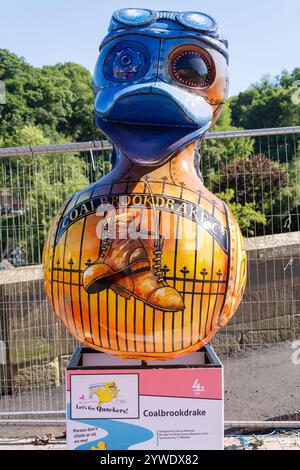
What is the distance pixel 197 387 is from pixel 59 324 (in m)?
2.45

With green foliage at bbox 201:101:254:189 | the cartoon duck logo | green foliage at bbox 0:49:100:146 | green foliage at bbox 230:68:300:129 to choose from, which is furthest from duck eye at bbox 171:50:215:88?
green foliage at bbox 230:68:300:129

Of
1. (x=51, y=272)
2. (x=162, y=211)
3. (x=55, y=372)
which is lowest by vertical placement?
(x=55, y=372)

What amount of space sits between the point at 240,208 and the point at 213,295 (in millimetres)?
3825

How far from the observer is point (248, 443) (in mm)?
3561

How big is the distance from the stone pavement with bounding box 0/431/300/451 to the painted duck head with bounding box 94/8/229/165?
2.36 metres

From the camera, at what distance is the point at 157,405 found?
1993 millimetres

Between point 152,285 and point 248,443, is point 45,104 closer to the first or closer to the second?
point 248,443

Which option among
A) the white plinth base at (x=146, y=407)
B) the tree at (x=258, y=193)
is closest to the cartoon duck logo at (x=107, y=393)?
the white plinth base at (x=146, y=407)

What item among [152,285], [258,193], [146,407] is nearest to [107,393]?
[146,407]

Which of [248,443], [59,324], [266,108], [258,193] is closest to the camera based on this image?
[248,443]

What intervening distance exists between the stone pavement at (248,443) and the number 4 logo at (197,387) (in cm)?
175

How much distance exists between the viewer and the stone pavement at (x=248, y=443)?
138 inches

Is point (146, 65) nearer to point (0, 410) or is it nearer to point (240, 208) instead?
point (0, 410)
